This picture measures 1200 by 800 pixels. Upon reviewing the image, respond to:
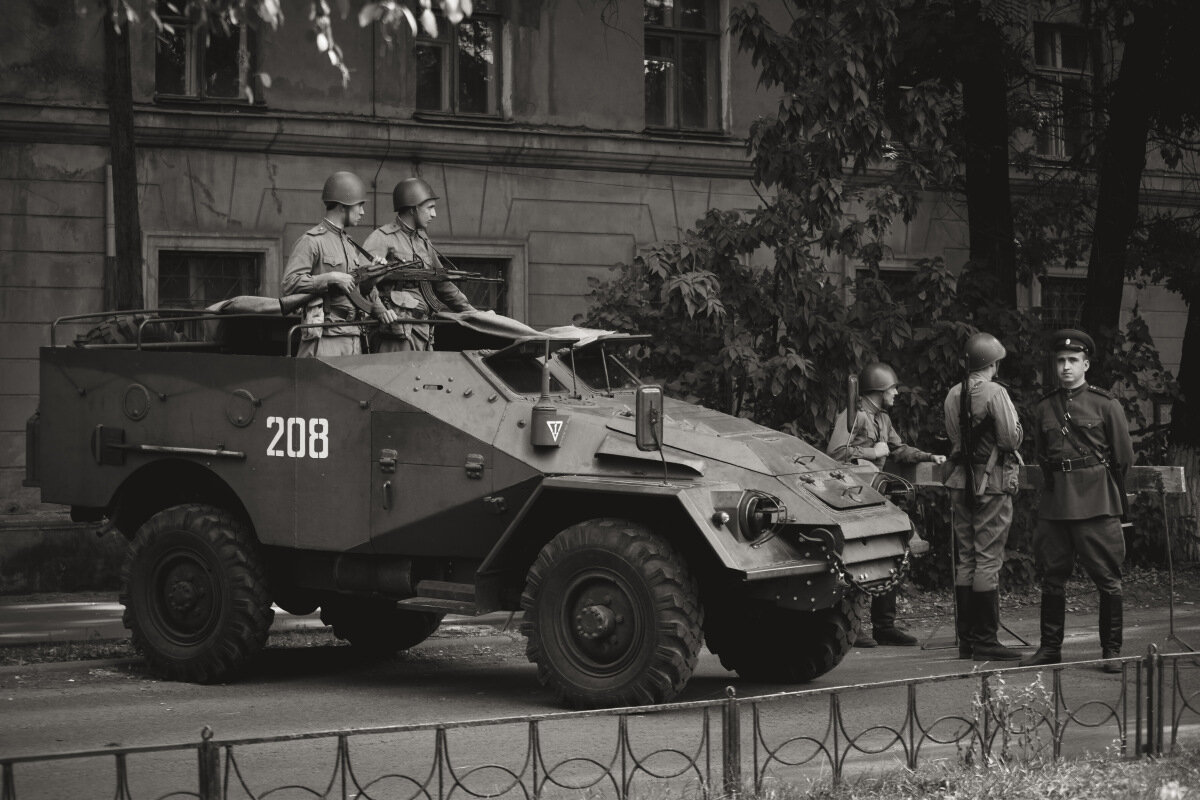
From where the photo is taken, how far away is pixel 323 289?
35.6ft

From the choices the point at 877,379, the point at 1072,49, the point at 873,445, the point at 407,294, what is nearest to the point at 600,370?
the point at 407,294

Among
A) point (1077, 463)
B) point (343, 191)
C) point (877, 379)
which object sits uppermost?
point (343, 191)

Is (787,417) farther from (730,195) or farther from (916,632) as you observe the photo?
(730,195)

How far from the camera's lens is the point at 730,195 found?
21.2m

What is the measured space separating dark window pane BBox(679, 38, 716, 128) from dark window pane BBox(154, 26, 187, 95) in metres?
5.66

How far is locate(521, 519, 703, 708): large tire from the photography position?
9008 millimetres

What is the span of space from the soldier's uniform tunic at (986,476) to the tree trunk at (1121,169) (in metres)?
6.76

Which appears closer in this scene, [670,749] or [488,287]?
[670,749]

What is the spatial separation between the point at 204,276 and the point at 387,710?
32.1 ft

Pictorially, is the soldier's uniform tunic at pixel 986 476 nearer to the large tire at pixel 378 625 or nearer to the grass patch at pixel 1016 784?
the large tire at pixel 378 625

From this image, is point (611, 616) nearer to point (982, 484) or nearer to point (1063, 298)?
point (982, 484)

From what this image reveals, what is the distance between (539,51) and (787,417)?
6.91 meters

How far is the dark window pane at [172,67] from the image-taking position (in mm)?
18234

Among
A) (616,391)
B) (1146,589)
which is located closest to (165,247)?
(616,391)
